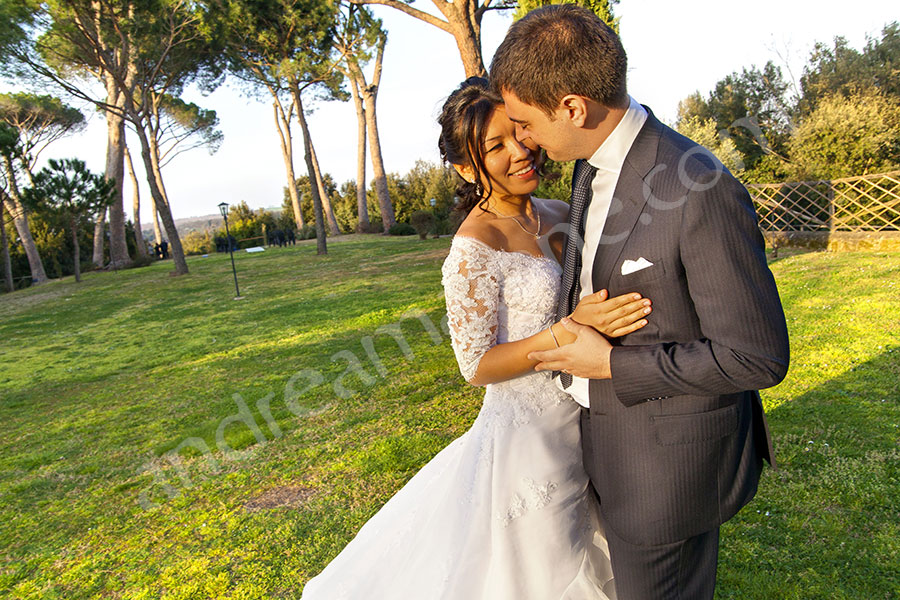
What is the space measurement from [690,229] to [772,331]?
0.90 ft

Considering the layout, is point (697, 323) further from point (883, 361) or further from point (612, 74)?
point (883, 361)

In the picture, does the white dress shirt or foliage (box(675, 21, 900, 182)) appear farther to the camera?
foliage (box(675, 21, 900, 182))

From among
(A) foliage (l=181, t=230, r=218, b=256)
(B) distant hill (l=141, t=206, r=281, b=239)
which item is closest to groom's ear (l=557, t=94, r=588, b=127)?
(A) foliage (l=181, t=230, r=218, b=256)

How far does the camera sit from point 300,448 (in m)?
4.75

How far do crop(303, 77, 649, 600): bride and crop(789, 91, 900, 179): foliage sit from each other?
12.9 m

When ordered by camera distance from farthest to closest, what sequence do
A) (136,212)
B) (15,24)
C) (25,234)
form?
(136,212), (25,234), (15,24)

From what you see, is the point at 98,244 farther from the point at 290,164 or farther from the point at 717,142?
the point at 717,142

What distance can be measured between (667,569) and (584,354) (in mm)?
624

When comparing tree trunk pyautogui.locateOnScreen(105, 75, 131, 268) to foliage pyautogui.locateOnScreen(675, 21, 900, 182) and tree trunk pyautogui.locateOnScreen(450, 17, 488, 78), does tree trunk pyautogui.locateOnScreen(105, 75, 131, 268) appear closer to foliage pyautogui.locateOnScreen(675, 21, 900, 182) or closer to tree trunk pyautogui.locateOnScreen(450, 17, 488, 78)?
tree trunk pyautogui.locateOnScreen(450, 17, 488, 78)

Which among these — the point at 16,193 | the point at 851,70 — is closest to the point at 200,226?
the point at 16,193

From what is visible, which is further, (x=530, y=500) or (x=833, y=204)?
Result: (x=833, y=204)

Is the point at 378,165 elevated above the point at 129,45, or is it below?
below

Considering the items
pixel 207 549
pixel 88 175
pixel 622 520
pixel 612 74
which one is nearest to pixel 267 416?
pixel 207 549

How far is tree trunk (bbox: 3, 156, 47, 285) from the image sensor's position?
71.1ft
